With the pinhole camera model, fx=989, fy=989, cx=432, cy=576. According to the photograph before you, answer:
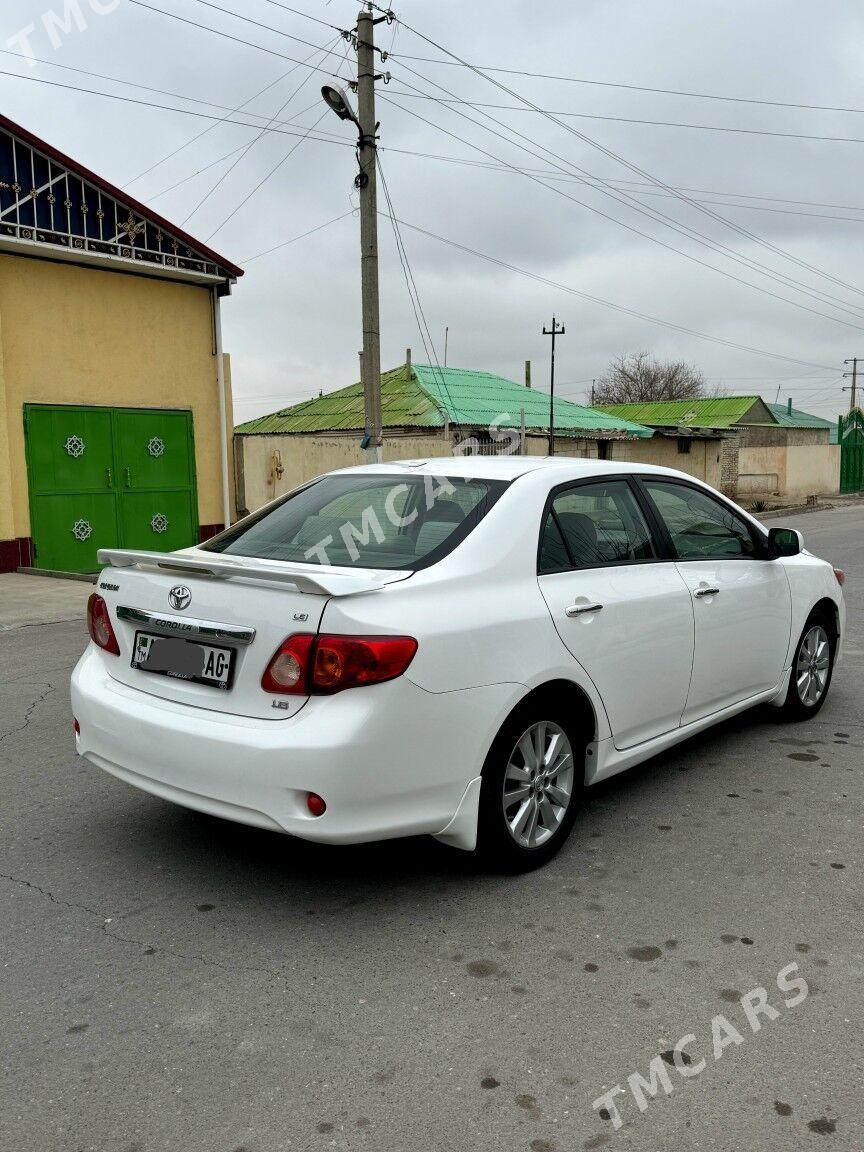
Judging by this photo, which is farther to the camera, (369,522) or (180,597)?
(369,522)

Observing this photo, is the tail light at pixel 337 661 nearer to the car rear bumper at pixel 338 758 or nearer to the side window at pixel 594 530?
the car rear bumper at pixel 338 758

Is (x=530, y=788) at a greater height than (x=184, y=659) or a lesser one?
lesser

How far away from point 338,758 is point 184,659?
756mm

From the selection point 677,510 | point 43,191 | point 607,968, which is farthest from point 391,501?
point 43,191

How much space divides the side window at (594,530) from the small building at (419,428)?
12.6 meters

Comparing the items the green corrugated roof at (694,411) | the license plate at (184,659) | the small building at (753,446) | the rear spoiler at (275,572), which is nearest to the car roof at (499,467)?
the rear spoiler at (275,572)

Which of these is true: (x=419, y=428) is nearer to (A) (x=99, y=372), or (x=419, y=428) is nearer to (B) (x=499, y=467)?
(A) (x=99, y=372)

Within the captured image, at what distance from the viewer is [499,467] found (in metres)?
4.10

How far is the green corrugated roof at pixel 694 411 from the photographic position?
44781mm

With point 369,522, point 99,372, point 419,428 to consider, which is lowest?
point 369,522

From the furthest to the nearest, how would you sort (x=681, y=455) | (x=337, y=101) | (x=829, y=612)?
(x=681, y=455) → (x=337, y=101) → (x=829, y=612)

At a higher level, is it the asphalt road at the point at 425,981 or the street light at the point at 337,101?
the street light at the point at 337,101

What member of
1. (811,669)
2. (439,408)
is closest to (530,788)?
(811,669)

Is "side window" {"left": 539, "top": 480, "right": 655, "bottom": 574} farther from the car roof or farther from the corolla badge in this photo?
the corolla badge
